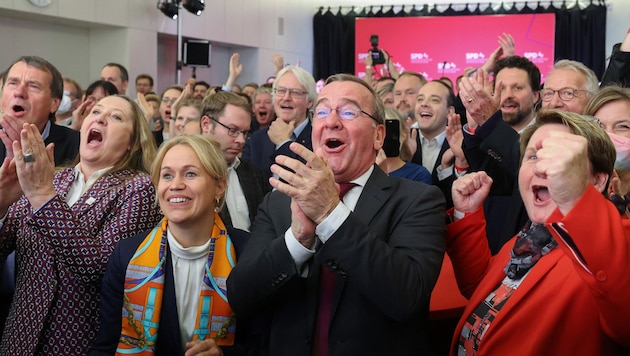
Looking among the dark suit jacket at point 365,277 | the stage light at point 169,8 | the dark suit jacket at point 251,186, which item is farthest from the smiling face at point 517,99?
the stage light at point 169,8

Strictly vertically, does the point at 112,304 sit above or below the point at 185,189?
below

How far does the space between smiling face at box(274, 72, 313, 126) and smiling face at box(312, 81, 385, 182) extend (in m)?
2.23

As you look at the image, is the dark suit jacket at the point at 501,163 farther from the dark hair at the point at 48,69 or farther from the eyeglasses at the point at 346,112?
the dark hair at the point at 48,69

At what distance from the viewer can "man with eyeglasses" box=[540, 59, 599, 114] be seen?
324cm

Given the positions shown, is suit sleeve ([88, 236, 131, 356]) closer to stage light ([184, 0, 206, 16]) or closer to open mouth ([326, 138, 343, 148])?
open mouth ([326, 138, 343, 148])

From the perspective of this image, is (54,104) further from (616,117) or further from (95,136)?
(616,117)

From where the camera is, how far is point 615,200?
1706mm

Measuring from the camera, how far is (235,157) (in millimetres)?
3387

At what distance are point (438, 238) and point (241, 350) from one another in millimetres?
717

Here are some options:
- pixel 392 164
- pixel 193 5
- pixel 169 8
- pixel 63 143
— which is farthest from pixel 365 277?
pixel 169 8

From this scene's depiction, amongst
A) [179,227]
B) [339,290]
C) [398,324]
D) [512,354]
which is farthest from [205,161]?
[512,354]

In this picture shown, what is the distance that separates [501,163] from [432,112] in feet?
6.75

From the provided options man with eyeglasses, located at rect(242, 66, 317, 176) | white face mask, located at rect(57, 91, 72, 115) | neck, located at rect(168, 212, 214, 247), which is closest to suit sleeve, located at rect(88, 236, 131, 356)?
neck, located at rect(168, 212, 214, 247)

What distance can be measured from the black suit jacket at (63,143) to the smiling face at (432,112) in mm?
2192
